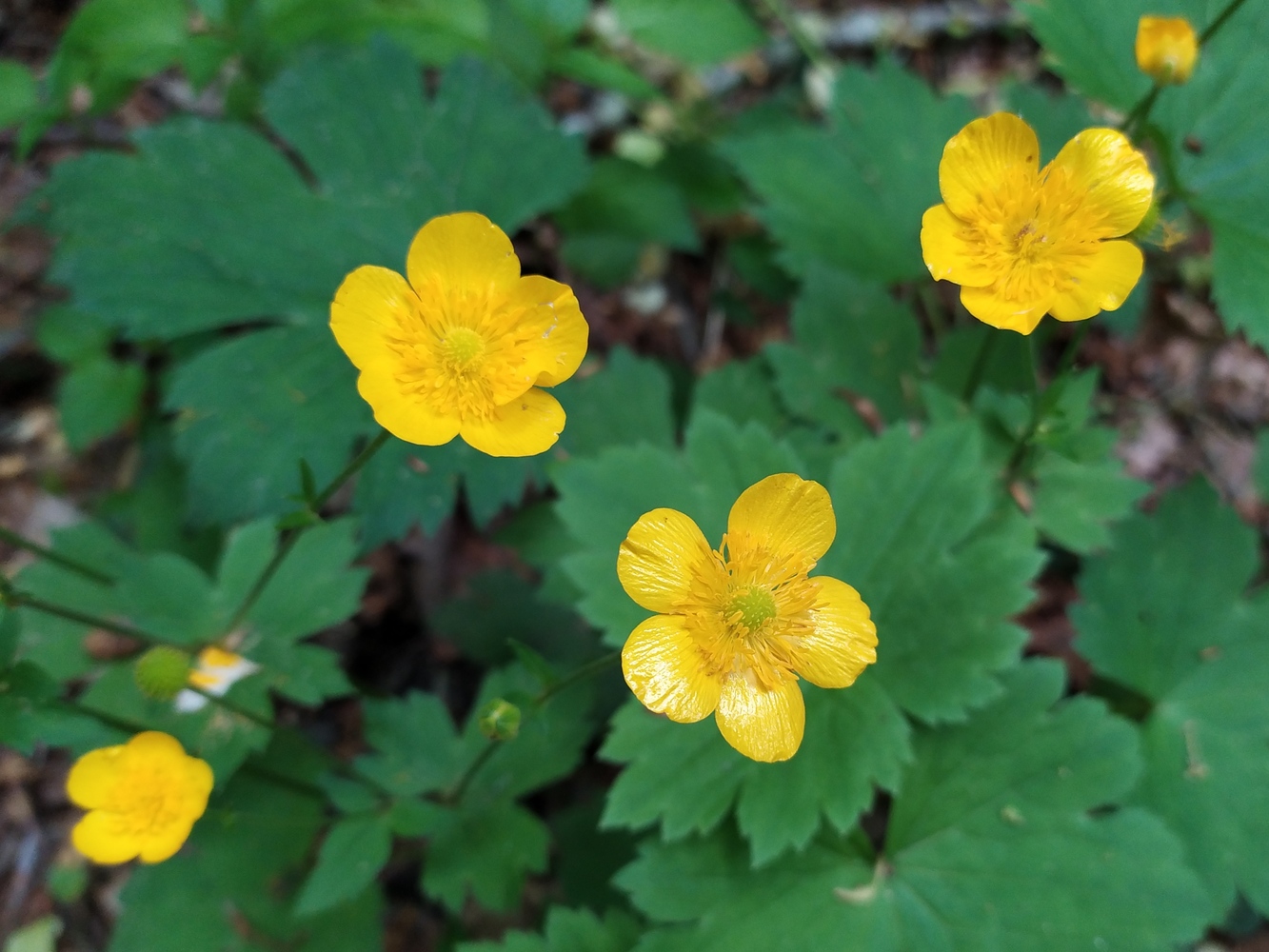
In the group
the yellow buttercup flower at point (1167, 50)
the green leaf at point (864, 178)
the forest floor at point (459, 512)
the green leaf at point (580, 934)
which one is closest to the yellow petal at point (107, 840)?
the green leaf at point (580, 934)

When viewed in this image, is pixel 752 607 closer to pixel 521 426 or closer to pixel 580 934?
pixel 521 426

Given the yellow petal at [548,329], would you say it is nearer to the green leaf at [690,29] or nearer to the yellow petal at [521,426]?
the yellow petal at [521,426]

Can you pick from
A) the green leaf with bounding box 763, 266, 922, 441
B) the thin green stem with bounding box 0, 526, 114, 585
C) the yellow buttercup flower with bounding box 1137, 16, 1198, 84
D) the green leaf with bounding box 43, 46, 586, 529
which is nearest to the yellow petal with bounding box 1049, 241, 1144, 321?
the yellow buttercup flower with bounding box 1137, 16, 1198, 84

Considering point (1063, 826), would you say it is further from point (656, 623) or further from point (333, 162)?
point (333, 162)

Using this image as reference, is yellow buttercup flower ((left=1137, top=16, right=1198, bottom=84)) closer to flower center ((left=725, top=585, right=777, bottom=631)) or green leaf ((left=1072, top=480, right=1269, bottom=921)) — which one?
green leaf ((left=1072, top=480, right=1269, bottom=921))

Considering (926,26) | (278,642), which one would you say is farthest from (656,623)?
(926,26)

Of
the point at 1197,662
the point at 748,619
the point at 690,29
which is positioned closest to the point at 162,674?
the point at 748,619
